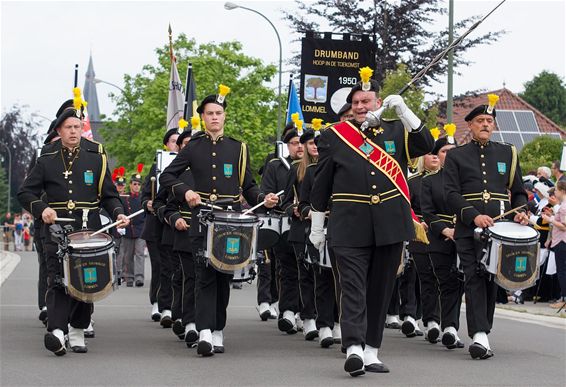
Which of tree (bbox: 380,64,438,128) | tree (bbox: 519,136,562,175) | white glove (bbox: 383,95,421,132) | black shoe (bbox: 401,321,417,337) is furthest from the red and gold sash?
tree (bbox: 519,136,562,175)

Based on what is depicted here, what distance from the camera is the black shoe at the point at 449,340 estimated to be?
41.6 ft

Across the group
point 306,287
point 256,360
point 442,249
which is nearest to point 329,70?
point 306,287

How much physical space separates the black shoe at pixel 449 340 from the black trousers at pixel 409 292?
1883 millimetres

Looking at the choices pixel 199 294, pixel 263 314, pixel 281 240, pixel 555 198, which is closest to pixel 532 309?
pixel 555 198

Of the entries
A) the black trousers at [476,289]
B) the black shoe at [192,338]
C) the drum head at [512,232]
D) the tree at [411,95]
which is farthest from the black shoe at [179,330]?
the tree at [411,95]

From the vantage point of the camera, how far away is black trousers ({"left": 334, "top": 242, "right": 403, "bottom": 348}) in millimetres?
10336

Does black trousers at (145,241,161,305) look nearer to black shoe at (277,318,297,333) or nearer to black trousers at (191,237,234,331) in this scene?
black shoe at (277,318,297,333)

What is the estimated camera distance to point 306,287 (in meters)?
14.1

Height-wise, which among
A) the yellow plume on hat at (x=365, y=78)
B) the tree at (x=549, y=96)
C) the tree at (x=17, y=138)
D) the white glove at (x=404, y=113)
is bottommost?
the tree at (x=17, y=138)

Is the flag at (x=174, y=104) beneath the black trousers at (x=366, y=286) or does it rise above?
above

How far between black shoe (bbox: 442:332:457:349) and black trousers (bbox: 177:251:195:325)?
2.47 m

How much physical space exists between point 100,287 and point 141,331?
9.86 ft

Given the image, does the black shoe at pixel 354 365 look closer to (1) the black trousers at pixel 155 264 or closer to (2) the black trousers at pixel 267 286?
(1) the black trousers at pixel 155 264

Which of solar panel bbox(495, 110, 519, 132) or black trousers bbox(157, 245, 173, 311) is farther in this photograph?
solar panel bbox(495, 110, 519, 132)
